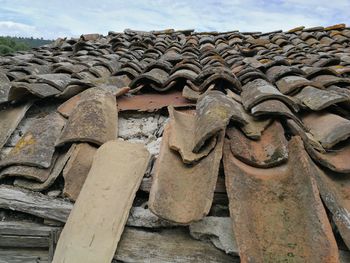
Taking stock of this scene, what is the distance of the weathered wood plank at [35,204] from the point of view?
1756 millimetres

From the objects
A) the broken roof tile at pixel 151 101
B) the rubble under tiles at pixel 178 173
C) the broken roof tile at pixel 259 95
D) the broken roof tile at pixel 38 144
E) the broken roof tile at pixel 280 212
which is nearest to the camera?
the broken roof tile at pixel 280 212

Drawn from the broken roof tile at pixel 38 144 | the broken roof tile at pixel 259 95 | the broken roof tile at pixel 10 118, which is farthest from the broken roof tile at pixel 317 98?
the broken roof tile at pixel 10 118

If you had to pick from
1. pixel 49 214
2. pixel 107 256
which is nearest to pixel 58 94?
pixel 49 214

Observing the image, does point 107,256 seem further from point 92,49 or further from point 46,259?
point 92,49

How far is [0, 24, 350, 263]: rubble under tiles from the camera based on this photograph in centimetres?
150

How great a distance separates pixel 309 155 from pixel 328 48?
334 centimetres

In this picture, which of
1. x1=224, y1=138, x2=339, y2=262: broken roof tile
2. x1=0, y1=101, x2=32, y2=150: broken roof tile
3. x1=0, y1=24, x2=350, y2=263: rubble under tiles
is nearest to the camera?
x1=224, y1=138, x2=339, y2=262: broken roof tile

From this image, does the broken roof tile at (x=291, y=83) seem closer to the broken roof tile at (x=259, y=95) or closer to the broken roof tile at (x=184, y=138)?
the broken roof tile at (x=259, y=95)

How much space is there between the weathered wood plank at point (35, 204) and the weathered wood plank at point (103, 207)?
0.44 feet

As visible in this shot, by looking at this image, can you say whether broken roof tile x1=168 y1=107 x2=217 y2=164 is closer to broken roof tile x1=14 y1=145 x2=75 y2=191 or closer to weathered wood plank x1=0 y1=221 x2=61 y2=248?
broken roof tile x1=14 y1=145 x2=75 y2=191

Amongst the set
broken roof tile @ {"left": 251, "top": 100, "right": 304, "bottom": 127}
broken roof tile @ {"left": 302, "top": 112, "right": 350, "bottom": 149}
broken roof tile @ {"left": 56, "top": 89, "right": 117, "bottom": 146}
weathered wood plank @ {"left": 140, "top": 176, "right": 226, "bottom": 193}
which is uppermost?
broken roof tile @ {"left": 251, "top": 100, "right": 304, "bottom": 127}

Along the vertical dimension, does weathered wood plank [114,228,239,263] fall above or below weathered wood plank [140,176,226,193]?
below

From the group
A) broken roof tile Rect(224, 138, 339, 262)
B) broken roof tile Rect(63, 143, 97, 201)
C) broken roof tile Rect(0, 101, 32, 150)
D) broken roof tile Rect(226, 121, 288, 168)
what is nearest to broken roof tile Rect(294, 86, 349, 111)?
broken roof tile Rect(226, 121, 288, 168)

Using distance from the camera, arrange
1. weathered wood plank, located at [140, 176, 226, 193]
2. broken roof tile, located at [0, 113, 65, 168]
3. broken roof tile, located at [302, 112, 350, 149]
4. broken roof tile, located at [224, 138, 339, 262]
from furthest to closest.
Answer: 1. broken roof tile, located at [0, 113, 65, 168]
2. broken roof tile, located at [302, 112, 350, 149]
3. weathered wood plank, located at [140, 176, 226, 193]
4. broken roof tile, located at [224, 138, 339, 262]
